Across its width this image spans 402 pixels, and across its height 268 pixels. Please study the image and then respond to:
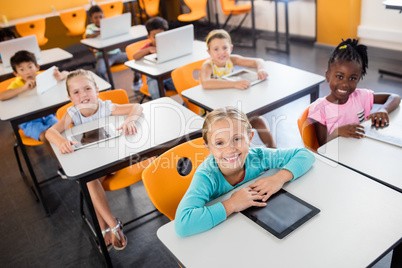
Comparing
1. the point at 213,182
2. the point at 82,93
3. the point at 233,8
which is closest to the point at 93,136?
the point at 82,93

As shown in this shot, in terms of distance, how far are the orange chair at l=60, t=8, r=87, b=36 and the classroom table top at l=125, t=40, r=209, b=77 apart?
11.1ft

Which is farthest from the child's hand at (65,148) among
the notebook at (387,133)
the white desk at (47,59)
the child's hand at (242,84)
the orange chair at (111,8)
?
the orange chair at (111,8)

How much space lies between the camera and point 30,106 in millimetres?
2555

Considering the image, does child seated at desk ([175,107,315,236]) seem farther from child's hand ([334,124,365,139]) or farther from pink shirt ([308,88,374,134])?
pink shirt ([308,88,374,134])

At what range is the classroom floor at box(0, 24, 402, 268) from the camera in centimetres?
224

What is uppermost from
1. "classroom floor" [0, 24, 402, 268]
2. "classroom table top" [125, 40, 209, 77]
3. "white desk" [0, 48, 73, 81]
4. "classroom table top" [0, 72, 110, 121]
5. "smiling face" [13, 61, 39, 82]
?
"smiling face" [13, 61, 39, 82]

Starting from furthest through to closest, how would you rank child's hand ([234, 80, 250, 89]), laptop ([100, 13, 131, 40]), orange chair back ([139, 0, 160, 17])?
1. orange chair back ([139, 0, 160, 17])
2. laptop ([100, 13, 131, 40])
3. child's hand ([234, 80, 250, 89])

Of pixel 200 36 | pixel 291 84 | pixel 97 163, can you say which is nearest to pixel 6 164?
pixel 97 163

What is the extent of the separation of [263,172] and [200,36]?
5321 mm

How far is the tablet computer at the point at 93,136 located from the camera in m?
1.97

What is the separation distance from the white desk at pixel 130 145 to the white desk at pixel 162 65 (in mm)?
711

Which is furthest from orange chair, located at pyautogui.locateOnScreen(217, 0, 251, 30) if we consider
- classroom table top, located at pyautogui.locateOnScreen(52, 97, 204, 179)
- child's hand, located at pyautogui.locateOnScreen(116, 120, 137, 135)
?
child's hand, located at pyautogui.locateOnScreen(116, 120, 137, 135)

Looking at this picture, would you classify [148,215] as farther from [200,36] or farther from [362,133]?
[200,36]

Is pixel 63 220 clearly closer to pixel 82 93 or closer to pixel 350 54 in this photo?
pixel 82 93
